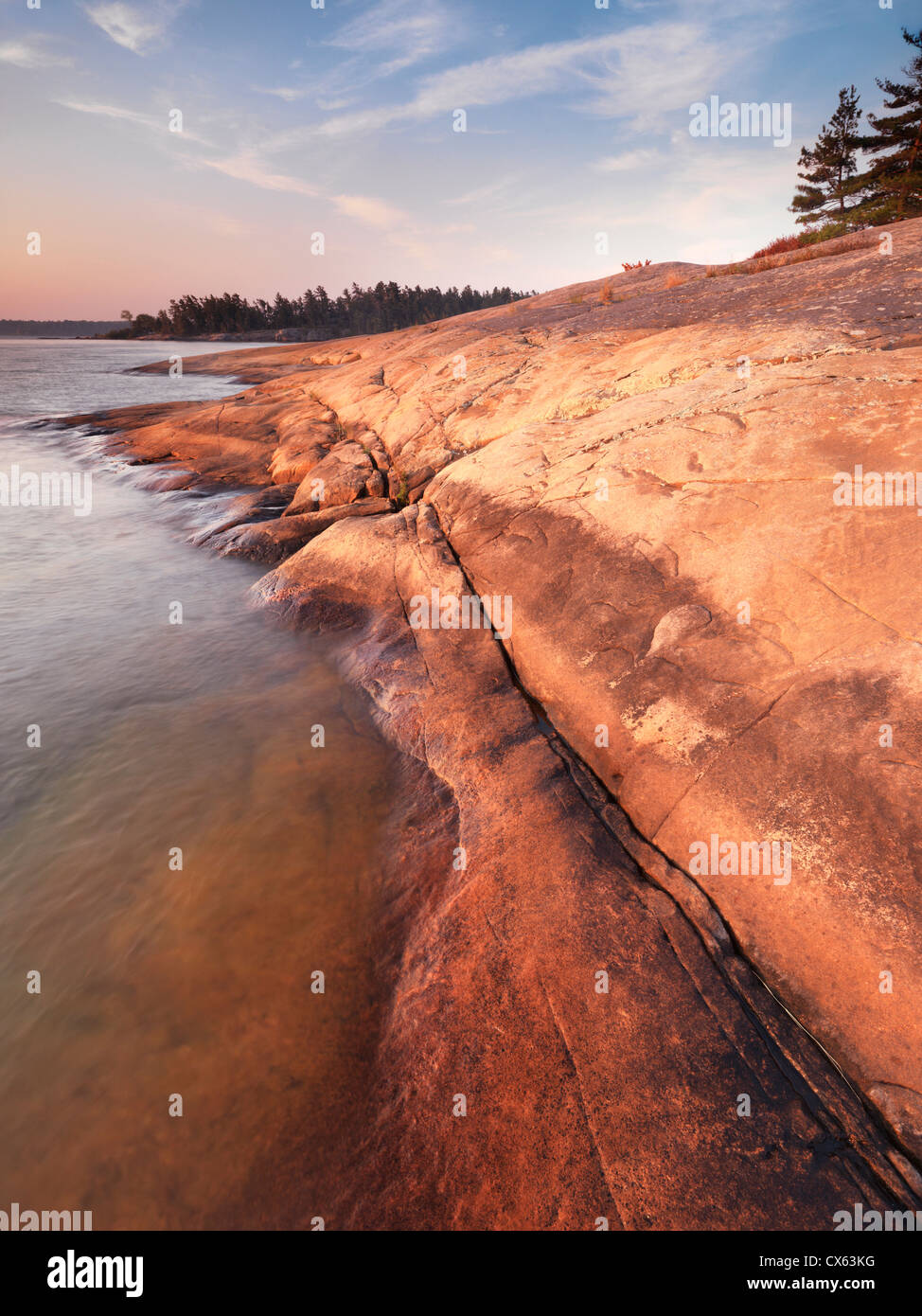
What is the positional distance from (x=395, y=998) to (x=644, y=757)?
274cm

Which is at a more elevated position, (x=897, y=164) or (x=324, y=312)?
(x=324, y=312)

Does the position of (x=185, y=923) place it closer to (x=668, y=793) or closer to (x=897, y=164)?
(x=668, y=793)

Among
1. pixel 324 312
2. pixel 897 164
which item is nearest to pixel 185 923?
pixel 897 164

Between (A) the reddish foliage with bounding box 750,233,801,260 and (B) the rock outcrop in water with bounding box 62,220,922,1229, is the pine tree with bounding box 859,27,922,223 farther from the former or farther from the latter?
(B) the rock outcrop in water with bounding box 62,220,922,1229

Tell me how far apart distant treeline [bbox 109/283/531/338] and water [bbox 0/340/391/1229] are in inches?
5164

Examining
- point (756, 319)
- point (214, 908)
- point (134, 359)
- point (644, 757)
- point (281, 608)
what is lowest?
point (214, 908)

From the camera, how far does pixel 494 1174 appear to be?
9.07ft

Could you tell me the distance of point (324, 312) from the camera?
425ft

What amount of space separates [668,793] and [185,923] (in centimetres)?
416

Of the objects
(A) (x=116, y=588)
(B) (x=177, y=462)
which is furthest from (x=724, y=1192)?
(B) (x=177, y=462)
